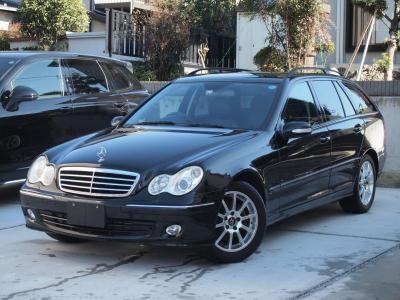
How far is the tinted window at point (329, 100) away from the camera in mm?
7078

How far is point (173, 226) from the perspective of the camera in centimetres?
509

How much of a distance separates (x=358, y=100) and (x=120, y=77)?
3.37 m

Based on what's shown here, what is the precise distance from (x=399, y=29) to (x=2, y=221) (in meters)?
8.86

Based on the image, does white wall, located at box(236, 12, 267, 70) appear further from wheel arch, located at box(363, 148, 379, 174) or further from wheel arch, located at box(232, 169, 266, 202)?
wheel arch, located at box(232, 169, 266, 202)

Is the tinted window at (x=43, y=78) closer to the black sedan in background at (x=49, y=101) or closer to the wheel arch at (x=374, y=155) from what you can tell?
the black sedan in background at (x=49, y=101)

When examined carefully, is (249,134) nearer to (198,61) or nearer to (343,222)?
(343,222)

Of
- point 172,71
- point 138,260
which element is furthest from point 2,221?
point 172,71

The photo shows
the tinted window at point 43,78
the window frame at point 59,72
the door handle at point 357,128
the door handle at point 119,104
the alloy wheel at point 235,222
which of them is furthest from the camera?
the door handle at point 119,104

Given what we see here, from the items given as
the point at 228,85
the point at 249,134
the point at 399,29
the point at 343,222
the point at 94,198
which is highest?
the point at 399,29

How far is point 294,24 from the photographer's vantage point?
12797 mm

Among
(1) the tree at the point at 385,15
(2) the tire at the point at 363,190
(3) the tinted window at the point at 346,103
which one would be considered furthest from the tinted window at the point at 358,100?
(1) the tree at the point at 385,15

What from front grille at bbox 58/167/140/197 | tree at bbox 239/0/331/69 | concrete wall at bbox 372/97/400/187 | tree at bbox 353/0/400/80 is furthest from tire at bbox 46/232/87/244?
tree at bbox 353/0/400/80

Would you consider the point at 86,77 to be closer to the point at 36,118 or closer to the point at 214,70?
the point at 36,118

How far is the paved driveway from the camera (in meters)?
4.80
